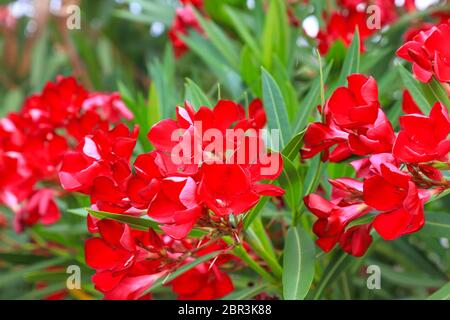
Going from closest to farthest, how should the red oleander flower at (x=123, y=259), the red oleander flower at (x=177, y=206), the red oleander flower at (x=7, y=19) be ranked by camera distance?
the red oleander flower at (x=177, y=206)
the red oleander flower at (x=123, y=259)
the red oleander flower at (x=7, y=19)

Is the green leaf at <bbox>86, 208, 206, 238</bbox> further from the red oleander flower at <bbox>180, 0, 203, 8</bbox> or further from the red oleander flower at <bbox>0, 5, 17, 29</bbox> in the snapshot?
the red oleander flower at <bbox>0, 5, 17, 29</bbox>

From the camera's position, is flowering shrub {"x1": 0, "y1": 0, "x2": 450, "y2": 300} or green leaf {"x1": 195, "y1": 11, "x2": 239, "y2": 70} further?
green leaf {"x1": 195, "y1": 11, "x2": 239, "y2": 70}

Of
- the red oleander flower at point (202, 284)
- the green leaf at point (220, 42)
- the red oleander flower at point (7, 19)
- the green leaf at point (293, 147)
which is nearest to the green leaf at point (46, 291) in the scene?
the red oleander flower at point (202, 284)

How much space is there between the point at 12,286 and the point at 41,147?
72 centimetres

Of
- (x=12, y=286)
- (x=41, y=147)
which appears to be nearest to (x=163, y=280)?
(x=41, y=147)

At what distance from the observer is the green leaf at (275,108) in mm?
1000

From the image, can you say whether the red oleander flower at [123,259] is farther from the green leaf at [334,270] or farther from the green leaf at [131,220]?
the green leaf at [334,270]

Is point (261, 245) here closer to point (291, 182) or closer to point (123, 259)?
point (291, 182)

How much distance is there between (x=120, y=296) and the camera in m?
0.86

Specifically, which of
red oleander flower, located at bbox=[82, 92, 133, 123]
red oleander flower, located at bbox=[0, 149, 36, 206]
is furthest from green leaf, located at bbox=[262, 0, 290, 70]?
red oleander flower, located at bbox=[0, 149, 36, 206]

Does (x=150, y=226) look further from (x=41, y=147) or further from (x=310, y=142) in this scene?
(x=41, y=147)

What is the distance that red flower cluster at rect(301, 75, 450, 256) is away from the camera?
740 mm

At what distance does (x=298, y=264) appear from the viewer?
2.99 ft

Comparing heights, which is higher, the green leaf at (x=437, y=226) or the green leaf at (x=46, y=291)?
the green leaf at (x=46, y=291)
